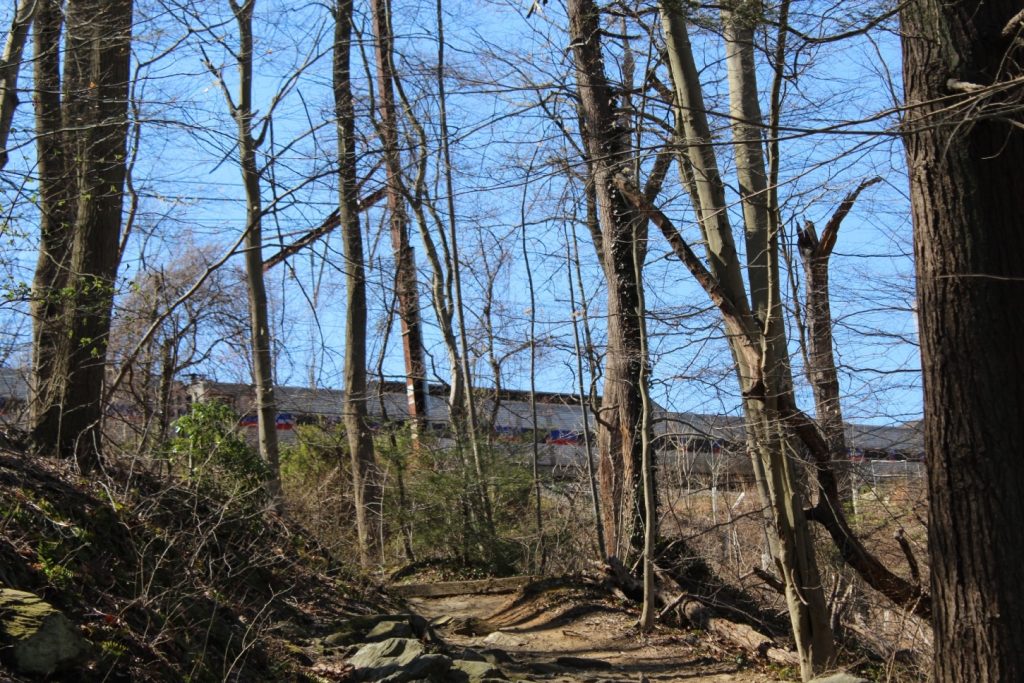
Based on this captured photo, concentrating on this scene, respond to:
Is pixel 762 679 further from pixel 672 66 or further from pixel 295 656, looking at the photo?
pixel 672 66

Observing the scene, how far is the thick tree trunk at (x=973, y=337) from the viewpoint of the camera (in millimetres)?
5824

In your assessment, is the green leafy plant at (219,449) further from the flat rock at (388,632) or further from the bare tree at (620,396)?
the bare tree at (620,396)

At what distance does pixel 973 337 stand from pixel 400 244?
1237cm

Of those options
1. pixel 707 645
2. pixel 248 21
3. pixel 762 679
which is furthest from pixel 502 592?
pixel 248 21

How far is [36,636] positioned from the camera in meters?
5.16

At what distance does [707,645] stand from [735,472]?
3841mm

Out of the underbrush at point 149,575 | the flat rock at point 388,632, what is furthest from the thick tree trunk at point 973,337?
the underbrush at point 149,575

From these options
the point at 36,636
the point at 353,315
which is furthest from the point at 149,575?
the point at 353,315

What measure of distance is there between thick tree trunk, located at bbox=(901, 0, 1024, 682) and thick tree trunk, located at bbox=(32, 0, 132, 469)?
665 cm

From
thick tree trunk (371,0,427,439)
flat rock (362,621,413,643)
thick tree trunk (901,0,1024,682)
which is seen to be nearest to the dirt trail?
flat rock (362,621,413,643)

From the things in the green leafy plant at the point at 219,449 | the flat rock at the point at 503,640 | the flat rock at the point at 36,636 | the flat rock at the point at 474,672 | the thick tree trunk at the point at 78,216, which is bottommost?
the flat rock at the point at 503,640

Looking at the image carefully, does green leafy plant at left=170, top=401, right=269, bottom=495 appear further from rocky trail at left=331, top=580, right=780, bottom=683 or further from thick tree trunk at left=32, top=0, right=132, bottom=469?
rocky trail at left=331, top=580, right=780, bottom=683

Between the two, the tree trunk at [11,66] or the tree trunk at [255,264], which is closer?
the tree trunk at [11,66]

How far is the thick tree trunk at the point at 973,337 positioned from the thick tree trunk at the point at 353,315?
348 inches
